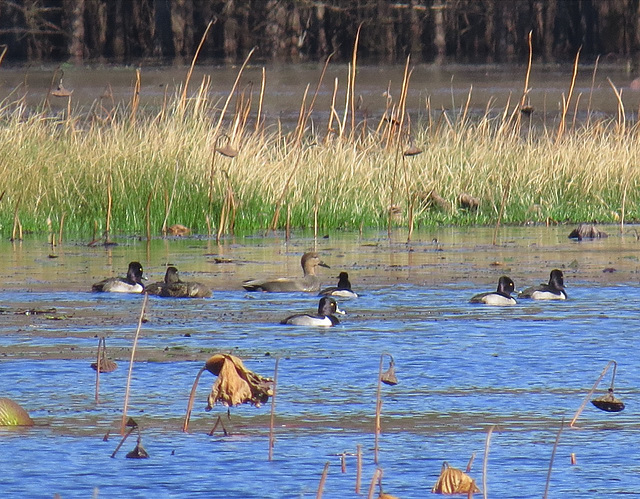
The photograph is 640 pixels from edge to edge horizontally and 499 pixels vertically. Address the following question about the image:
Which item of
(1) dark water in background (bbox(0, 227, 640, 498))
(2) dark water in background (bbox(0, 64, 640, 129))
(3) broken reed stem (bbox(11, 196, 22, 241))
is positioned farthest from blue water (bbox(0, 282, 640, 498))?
(2) dark water in background (bbox(0, 64, 640, 129))

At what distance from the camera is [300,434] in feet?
18.8

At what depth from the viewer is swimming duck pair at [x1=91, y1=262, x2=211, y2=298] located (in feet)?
30.1

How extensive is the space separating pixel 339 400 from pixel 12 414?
1328 mm

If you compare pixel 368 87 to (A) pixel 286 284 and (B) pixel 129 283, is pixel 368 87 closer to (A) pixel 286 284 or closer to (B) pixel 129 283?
(A) pixel 286 284

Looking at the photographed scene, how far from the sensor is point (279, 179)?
13.2 m

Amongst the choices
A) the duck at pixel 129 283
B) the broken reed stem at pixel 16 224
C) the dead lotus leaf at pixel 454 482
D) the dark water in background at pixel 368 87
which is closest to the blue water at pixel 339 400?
the duck at pixel 129 283

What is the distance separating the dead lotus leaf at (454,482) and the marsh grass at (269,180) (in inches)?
286

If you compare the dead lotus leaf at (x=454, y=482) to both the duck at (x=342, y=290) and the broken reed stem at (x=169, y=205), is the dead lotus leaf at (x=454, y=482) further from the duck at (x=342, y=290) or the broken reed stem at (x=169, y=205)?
the broken reed stem at (x=169, y=205)

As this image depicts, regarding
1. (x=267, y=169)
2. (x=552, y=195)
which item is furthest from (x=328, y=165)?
(x=552, y=195)

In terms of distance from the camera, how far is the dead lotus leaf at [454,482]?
4.64 meters

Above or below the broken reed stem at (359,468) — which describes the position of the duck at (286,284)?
below

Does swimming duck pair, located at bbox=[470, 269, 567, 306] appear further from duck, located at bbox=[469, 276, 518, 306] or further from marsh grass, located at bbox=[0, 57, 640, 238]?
marsh grass, located at bbox=[0, 57, 640, 238]

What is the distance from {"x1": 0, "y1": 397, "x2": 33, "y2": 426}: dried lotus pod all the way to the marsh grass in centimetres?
599

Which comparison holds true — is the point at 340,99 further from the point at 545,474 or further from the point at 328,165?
the point at 545,474
